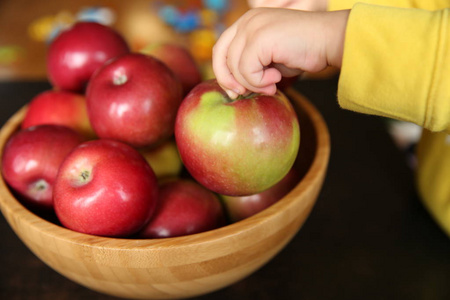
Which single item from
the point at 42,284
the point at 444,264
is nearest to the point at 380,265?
the point at 444,264

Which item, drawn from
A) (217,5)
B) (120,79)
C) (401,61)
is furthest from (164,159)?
(217,5)

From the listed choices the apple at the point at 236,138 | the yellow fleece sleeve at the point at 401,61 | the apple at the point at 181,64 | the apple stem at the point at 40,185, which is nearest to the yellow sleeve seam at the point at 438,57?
the yellow fleece sleeve at the point at 401,61

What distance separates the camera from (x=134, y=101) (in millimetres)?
605

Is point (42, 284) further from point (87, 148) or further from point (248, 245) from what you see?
point (248, 245)

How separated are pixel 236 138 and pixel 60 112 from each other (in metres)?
0.32

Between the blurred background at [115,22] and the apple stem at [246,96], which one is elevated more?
the apple stem at [246,96]

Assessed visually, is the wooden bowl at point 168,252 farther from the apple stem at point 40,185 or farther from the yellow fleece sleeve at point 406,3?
the yellow fleece sleeve at point 406,3

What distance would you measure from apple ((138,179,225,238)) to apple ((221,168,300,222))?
0.02 meters

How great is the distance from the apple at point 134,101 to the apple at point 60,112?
0.07m

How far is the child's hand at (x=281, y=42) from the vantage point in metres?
0.47

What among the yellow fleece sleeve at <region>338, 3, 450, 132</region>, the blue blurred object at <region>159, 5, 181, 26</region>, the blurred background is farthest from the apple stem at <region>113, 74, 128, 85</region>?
the blue blurred object at <region>159, 5, 181, 26</region>

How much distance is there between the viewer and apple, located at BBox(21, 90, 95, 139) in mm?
688

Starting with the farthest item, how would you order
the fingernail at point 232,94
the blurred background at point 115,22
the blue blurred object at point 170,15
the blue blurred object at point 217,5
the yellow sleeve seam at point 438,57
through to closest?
the blue blurred object at point 217,5
the blue blurred object at point 170,15
the blurred background at point 115,22
the fingernail at point 232,94
the yellow sleeve seam at point 438,57

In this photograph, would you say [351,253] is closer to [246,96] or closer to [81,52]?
[246,96]
